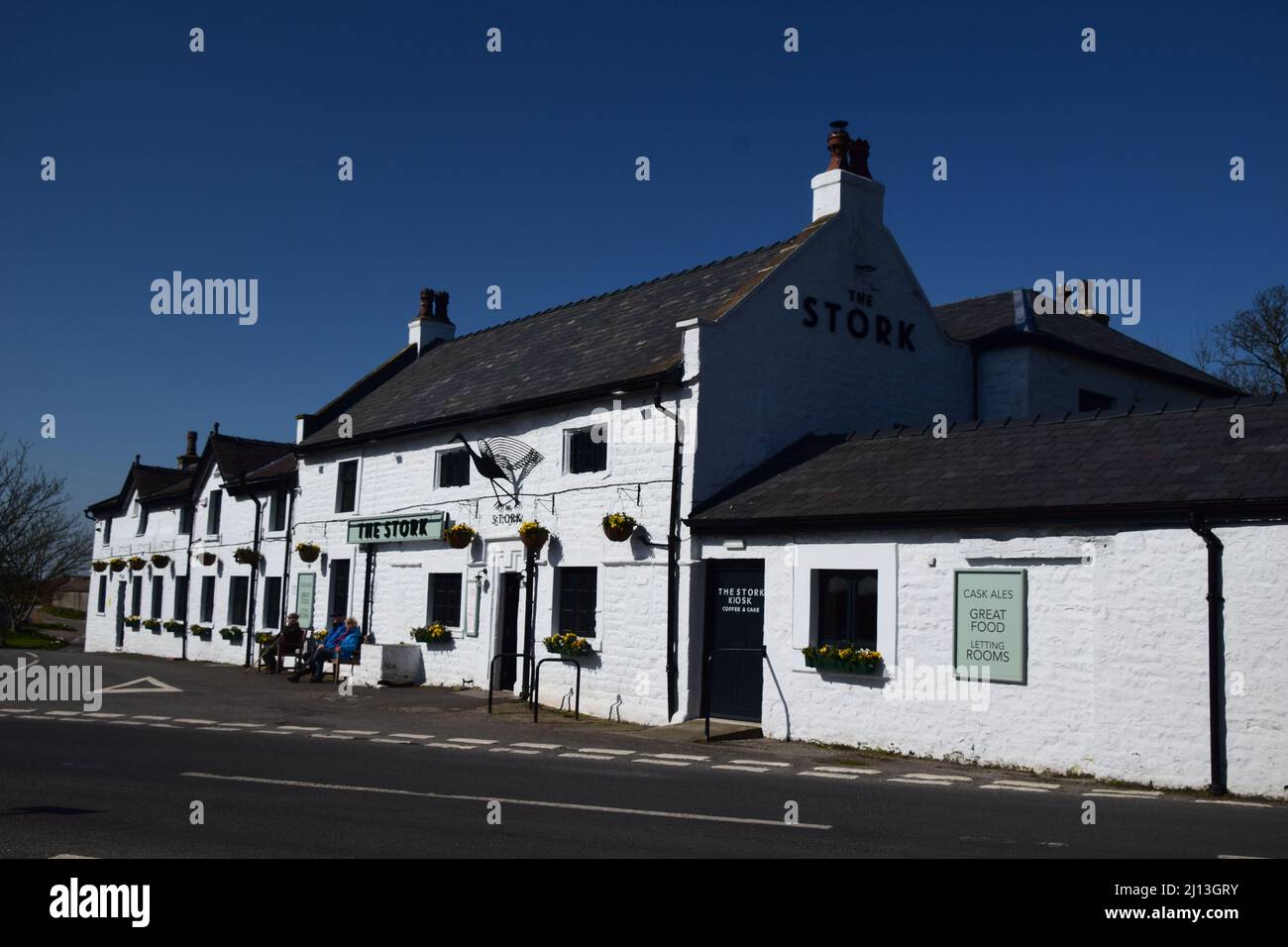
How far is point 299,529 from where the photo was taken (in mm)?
29406

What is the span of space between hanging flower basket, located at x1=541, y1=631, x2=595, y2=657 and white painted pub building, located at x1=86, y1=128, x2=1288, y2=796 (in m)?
0.15

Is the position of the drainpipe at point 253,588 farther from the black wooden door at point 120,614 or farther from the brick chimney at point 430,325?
the black wooden door at point 120,614

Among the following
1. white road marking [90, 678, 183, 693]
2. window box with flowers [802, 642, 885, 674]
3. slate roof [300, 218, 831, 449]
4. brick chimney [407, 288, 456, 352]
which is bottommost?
white road marking [90, 678, 183, 693]

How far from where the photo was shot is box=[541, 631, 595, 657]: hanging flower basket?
778 inches

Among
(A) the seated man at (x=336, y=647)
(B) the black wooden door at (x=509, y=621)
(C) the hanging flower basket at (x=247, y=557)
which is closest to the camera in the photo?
(B) the black wooden door at (x=509, y=621)

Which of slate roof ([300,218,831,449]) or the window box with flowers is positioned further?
slate roof ([300,218,831,449])

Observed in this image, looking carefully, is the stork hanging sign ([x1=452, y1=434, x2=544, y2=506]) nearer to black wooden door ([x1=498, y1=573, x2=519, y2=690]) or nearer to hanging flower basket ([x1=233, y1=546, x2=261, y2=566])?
black wooden door ([x1=498, y1=573, x2=519, y2=690])

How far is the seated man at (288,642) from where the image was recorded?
28.1 m

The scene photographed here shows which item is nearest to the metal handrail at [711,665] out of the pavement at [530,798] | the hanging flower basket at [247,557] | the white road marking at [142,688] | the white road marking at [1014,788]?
the pavement at [530,798]

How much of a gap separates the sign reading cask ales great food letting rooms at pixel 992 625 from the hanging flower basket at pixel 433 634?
1186cm

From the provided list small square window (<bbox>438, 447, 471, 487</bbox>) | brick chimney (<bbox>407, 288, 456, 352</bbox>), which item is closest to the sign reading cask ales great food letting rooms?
small square window (<bbox>438, 447, 471, 487</bbox>)

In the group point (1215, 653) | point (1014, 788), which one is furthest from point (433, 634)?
point (1215, 653)

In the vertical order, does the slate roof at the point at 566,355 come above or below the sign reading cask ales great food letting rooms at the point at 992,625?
above

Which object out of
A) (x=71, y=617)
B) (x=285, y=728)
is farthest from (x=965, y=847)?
(x=71, y=617)
